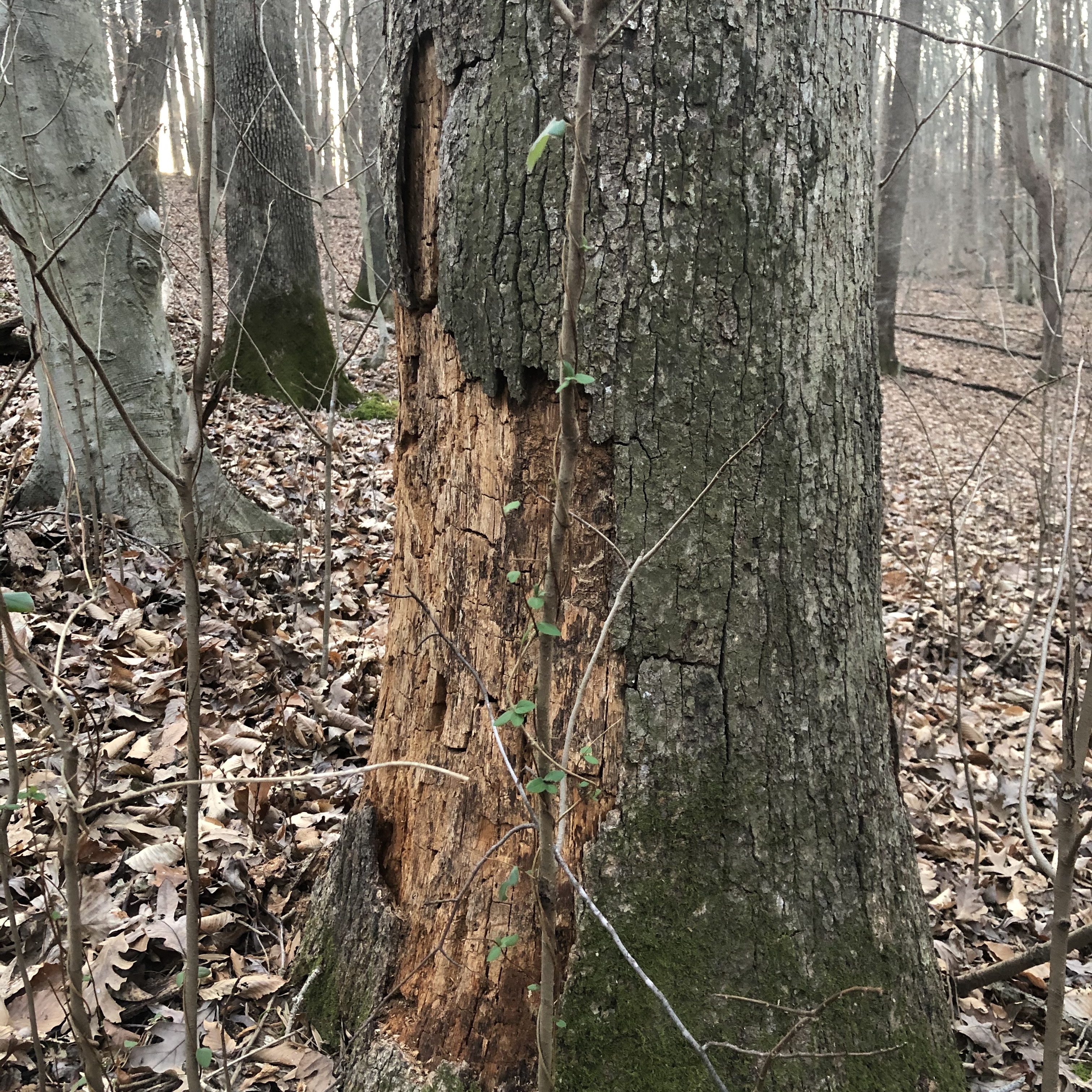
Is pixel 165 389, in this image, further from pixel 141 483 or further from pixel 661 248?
pixel 661 248

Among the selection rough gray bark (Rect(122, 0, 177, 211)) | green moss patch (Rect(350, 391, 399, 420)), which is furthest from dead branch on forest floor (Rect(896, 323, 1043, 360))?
rough gray bark (Rect(122, 0, 177, 211))

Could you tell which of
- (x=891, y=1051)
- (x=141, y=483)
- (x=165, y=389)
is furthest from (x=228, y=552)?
(x=891, y=1051)

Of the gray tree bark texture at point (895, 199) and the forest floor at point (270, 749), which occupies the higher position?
the gray tree bark texture at point (895, 199)

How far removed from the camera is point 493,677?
70.1 inches

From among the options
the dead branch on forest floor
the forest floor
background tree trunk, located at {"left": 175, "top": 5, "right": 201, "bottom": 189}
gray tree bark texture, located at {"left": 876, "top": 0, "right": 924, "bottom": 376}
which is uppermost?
background tree trunk, located at {"left": 175, "top": 5, "right": 201, "bottom": 189}

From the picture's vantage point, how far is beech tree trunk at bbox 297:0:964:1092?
61.3 inches

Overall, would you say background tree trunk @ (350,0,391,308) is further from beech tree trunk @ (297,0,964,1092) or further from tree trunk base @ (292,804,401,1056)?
tree trunk base @ (292,804,401,1056)

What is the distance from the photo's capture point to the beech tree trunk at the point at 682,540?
156 centimetres

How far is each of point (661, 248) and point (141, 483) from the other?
354 cm

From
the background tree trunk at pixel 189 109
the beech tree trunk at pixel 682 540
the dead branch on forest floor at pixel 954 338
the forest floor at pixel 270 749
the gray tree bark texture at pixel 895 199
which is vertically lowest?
the forest floor at pixel 270 749

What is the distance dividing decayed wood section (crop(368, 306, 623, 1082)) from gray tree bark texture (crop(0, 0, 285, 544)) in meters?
2.29

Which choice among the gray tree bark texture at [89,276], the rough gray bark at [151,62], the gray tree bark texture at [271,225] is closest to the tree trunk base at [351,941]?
the gray tree bark texture at [89,276]

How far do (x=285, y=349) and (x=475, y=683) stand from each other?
6.73 metres

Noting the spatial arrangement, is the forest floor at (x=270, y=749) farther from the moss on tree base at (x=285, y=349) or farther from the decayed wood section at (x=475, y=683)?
the moss on tree base at (x=285, y=349)
